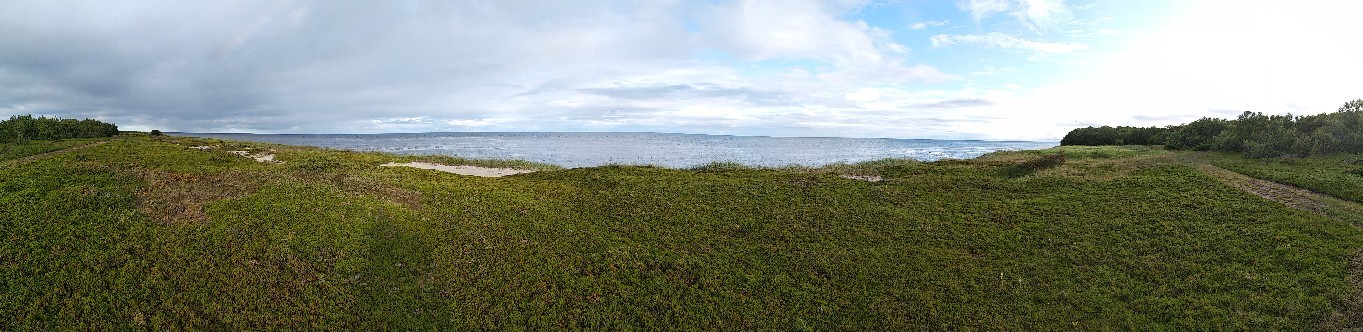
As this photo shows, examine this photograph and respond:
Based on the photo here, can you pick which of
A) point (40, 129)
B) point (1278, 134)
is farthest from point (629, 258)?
point (40, 129)

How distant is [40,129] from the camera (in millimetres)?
41375

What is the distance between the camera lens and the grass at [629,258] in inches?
510

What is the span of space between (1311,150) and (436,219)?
1742 inches

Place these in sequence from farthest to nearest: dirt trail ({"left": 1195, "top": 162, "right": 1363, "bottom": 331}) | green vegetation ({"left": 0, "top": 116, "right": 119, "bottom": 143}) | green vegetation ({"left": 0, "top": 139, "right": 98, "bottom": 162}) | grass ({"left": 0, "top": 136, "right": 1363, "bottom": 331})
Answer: green vegetation ({"left": 0, "top": 116, "right": 119, "bottom": 143})
green vegetation ({"left": 0, "top": 139, "right": 98, "bottom": 162})
grass ({"left": 0, "top": 136, "right": 1363, "bottom": 331})
dirt trail ({"left": 1195, "top": 162, "right": 1363, "bottom": 331})

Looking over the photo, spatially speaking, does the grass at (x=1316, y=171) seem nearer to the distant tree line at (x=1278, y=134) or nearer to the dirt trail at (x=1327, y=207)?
the dirt trail at (x=1327, y=207)

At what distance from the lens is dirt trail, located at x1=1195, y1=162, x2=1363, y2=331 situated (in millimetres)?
12633

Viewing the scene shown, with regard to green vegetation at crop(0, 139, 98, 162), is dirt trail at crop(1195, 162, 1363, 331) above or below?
below

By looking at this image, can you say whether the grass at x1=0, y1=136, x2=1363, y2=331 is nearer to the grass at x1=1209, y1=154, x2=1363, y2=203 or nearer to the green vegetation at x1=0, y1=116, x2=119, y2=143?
the grass at x1=1209, y1=154, x2=1363, y2=203

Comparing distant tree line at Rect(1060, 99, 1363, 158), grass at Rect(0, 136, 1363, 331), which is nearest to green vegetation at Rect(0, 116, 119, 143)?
grass at Rect(0, 136, 1363, 331)

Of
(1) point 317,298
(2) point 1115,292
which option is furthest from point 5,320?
(2) point 1115,292

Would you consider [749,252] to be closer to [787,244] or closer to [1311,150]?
[787,244]

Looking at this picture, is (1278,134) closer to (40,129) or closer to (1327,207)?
(1327,207)

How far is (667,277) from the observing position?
14992 millimetres

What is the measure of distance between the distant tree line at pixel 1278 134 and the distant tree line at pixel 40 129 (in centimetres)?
7804
